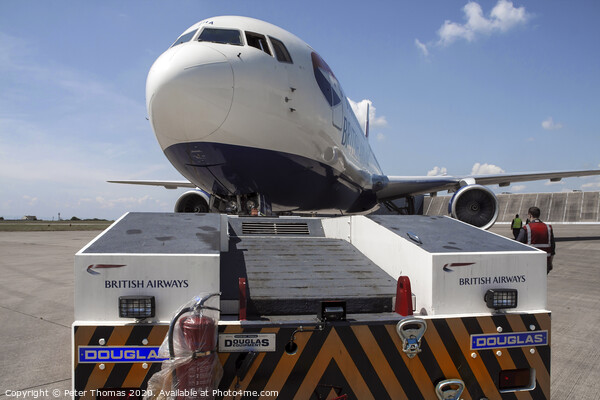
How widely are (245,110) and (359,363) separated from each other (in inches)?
147

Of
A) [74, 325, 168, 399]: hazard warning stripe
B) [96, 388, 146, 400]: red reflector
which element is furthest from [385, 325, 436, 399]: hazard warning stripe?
[96, 388, 146, 400]: red reflector

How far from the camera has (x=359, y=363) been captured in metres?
2.34

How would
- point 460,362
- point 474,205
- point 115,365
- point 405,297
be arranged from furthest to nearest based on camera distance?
point 474,205
point 405,297
point 460,362
point 115,365

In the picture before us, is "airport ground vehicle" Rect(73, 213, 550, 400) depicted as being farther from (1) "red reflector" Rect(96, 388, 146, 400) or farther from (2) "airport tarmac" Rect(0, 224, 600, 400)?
(2) "airport tarmac" Rect(0, 224, 600, 400)

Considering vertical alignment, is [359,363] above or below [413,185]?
below

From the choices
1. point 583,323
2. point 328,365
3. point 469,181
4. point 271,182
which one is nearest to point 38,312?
point 271,182

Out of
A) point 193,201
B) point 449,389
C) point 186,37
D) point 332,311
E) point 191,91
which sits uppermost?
point 186,37

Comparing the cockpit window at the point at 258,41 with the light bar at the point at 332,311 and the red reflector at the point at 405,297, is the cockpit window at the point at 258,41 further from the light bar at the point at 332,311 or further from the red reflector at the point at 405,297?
the light bar at the point at 332,311

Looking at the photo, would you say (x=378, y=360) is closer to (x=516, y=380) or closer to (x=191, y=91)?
(x=516, y=380)

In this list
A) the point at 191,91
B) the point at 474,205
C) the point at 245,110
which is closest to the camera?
the point at 191,91

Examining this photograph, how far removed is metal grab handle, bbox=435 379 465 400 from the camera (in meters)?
2.37

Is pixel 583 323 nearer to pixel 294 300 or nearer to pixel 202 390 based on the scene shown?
pixel 294 300

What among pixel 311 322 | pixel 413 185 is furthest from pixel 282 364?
pixel 413 185

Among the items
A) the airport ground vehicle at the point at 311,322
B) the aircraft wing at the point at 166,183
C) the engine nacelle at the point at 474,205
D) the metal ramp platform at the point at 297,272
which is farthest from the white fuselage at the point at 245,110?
the aircraft wing at the point at 166,183
